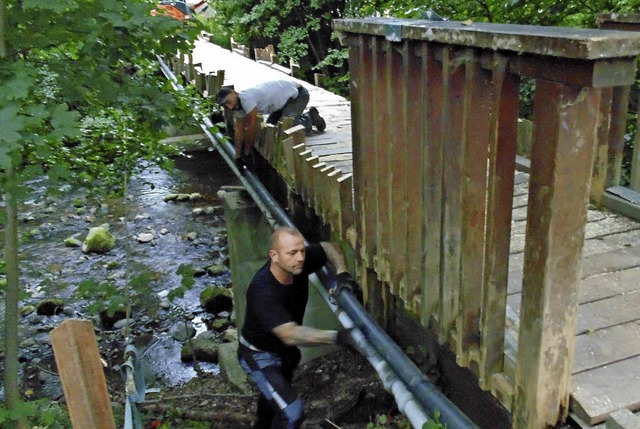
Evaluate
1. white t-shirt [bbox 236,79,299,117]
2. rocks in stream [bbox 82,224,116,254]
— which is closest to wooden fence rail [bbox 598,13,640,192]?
white t-shirt [bbox 236,79,299,117]

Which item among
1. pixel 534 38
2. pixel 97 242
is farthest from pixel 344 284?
pixel 97 242

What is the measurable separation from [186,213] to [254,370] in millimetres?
9324

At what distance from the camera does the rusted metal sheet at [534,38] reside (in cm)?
175

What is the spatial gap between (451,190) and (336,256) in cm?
179

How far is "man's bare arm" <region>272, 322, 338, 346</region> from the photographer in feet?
12.6

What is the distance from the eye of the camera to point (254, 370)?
14.7 feet

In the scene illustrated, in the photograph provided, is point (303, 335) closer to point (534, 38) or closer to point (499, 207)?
point (499, 207)

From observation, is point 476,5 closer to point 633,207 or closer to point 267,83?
point 267,83

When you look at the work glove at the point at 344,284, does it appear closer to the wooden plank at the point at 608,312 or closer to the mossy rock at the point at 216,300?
the wooden plank at the point at 608,312

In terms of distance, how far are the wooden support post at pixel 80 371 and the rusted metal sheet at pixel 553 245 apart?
5.77 ft

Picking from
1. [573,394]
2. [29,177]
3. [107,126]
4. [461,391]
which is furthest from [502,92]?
[107,126]

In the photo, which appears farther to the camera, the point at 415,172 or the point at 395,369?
the point at 395,369

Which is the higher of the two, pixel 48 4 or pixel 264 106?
pixel 48 4

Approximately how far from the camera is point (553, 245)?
2.09 metres
